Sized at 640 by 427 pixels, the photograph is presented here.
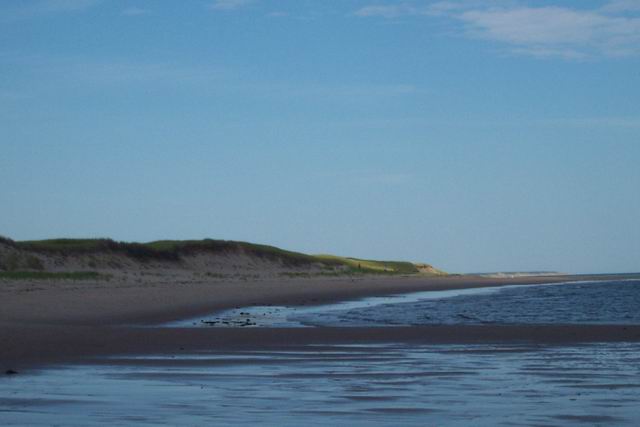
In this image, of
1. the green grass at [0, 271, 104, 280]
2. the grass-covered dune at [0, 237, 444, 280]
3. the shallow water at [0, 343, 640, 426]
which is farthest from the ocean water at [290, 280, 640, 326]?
the grass-covered dune at [0, 237, 444, 280]

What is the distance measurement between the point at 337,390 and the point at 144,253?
61037mm

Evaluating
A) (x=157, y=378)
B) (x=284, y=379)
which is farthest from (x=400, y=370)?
(x=157, y=378)

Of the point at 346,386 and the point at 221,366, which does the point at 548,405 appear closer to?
the point at 346,386

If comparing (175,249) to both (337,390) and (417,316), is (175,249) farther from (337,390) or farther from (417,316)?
(337,390)

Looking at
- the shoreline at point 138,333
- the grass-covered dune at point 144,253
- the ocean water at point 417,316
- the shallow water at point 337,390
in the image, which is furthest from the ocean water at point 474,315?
the grass-covered dune at point 144,253

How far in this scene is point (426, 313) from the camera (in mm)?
29688

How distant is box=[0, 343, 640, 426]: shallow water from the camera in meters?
8.51

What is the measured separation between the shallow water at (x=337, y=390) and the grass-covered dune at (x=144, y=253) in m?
43.5

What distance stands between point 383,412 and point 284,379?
9.49ft

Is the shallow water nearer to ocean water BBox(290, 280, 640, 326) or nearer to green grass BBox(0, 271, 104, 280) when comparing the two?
ocean water BBox(290, 280, 640, 326)

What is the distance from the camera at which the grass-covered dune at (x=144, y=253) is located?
58.9 meters

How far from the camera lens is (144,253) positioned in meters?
70.0

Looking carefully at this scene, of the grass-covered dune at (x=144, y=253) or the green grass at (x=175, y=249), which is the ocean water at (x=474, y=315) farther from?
the green grass at (x=175, y=249)

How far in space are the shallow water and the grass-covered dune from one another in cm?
4353
